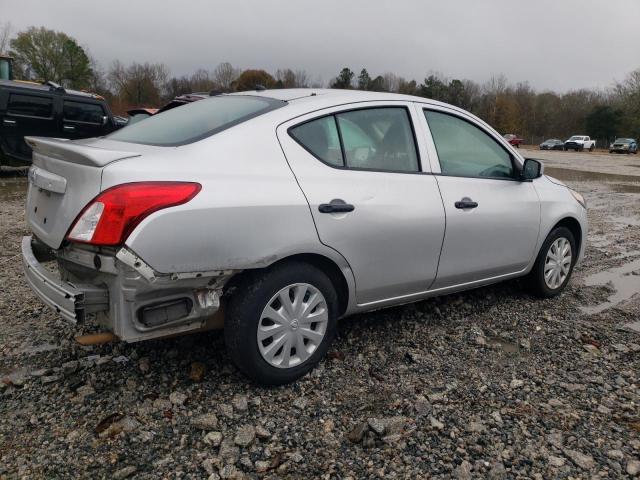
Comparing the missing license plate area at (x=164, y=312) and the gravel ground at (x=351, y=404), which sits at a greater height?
the missing license plate area at (x=164, y=312)

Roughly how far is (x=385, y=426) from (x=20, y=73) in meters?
61.3

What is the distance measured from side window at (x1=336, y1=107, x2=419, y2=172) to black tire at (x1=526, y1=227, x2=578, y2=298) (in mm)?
1636

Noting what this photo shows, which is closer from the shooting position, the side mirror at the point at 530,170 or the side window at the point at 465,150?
the side window at the point at 465,150

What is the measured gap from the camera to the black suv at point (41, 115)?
10078 millimetres

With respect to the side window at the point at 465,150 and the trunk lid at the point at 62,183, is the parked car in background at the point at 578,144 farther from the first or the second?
the trunk lid at the point at 62,183

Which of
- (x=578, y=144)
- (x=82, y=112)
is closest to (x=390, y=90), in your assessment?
(x=578, y=144)

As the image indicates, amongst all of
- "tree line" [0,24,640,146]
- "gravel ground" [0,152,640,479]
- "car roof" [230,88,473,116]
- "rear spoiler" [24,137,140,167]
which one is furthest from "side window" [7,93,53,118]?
"tree line" [0,24,640,146]

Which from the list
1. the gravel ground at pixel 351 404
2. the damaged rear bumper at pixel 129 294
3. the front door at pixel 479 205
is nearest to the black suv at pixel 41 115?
the gravel ground at pixel 351 404

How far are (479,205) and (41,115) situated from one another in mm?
9725

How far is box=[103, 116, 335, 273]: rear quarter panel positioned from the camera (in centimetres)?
236

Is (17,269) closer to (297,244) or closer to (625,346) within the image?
(297,244)

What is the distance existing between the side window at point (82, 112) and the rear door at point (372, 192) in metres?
9.38

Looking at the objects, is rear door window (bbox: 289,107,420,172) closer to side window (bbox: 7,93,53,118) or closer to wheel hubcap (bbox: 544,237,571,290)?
wheel hubcap (bbox: 544,237,571,290)

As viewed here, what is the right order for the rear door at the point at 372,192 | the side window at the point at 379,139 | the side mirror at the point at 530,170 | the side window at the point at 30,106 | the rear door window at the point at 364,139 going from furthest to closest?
the side window at the point at 30,106
the side mirror at the point at 530,170
the side window at the point at 379,139
the rear door window at the point at 364,139
the rear door at the point at 372,192
